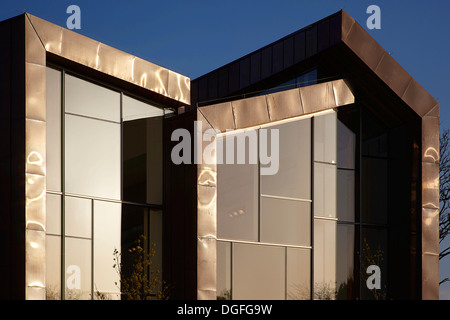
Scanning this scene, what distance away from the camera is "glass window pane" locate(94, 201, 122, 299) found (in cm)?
1969

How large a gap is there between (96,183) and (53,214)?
1.63m

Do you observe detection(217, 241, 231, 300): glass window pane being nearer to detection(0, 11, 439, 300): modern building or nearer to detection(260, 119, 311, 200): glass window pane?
detection(0, 11, 439, 300): modern building

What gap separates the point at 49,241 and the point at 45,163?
213 centimetres

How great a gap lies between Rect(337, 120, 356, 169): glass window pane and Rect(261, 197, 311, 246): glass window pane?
7.67 ft

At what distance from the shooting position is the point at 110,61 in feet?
67.2

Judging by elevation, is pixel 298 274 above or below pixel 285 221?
below

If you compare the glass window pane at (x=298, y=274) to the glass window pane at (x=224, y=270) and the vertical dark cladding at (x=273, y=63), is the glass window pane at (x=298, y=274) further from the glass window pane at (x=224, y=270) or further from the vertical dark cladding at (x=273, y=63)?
the vertical dark cladding at (x=273, y=63)

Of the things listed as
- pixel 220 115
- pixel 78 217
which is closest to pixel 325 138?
pixel 220 115

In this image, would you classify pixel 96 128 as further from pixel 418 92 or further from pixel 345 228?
pixel 418 92

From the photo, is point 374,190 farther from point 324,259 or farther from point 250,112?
point 250,112
